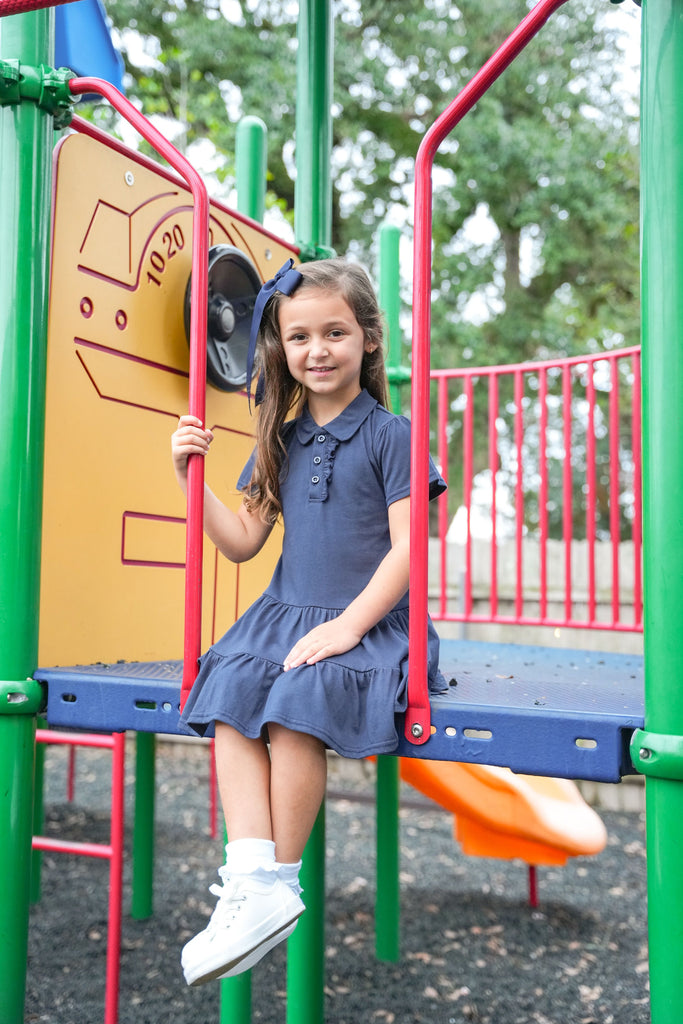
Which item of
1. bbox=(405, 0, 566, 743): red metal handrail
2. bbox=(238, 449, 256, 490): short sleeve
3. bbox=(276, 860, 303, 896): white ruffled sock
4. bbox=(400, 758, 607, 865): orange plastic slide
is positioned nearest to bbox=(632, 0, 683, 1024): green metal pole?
bbox=(405, 0, 566, 743): red metal handrail

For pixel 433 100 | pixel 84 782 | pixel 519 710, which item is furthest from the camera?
pixel 433 100

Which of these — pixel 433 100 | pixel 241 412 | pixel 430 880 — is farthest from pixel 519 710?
pixel 433 100

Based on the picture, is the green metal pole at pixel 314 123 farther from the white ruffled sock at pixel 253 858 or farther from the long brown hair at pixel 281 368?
the white ruffled sock at pixel 253 858

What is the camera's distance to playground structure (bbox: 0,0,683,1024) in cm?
112

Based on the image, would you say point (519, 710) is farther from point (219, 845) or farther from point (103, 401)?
point (219, 845)

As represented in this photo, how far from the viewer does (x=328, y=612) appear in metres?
1.42

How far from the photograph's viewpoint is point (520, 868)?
3.76m

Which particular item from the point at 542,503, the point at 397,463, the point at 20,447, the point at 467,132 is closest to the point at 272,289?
the point at 397,463

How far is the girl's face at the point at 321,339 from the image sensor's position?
1.47 metres

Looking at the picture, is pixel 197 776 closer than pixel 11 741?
No

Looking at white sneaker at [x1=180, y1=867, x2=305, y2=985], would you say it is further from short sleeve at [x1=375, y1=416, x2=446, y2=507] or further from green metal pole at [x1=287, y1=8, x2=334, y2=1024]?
green metal pole at [x1=287, y1=8, x2=334, y2=1024]

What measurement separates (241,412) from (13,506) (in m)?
0.96

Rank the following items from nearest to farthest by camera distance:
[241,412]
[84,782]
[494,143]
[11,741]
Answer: [11,741], [241,412], [84,782], [494,143]

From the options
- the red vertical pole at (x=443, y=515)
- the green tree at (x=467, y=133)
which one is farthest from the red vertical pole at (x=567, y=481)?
the green tree at (x=467, y=133)
